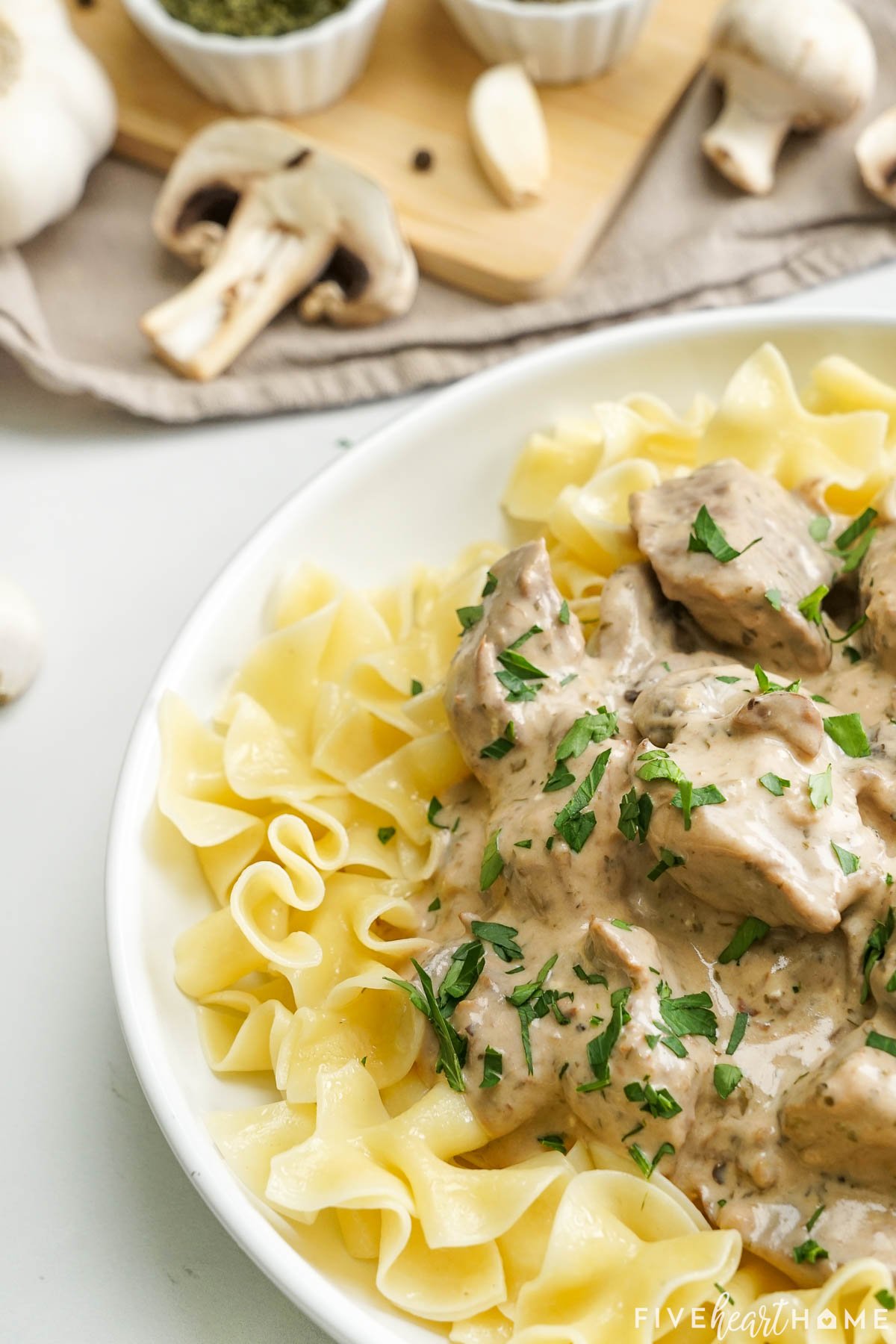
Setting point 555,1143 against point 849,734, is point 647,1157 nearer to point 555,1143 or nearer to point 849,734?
point 555,1143

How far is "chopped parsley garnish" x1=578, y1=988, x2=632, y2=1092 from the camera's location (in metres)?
2.95

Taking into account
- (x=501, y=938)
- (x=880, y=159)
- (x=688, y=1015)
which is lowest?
(x=501, y=938)

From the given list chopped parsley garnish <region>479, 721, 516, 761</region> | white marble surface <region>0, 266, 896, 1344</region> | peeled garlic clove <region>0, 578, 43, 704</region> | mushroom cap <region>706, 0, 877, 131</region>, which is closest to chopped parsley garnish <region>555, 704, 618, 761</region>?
chopped parsley garnish <region>479, 721, 516, 761</region>

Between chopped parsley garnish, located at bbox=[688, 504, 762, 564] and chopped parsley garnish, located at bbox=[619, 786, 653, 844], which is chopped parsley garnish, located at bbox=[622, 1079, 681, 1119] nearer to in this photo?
chopped parsley garnish, located at bbox=[619, 786, 653, 844]

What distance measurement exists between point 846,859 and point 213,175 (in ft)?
12.2

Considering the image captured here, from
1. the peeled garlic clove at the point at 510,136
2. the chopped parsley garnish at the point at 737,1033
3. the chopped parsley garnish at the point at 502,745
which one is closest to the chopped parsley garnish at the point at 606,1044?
the chopped parsley garnish at the point at 737,1033

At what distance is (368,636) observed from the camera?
13.8ft

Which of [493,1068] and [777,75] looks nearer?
[493,1068]

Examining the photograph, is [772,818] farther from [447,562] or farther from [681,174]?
[681,174]

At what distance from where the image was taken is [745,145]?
5344 millimetres

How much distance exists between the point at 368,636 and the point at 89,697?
3.67ft

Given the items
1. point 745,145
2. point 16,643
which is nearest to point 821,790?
point 16,643

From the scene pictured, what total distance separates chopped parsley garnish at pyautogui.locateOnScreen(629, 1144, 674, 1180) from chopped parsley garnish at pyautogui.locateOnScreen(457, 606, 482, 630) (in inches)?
58.9

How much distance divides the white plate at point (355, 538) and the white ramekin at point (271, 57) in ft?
6.43
